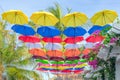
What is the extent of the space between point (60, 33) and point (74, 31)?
77 centimetres

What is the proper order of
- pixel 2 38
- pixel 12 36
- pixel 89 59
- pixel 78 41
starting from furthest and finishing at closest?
pixel 12 36 → pixel 2 38 → pixel 78 41 → pixel 89 59

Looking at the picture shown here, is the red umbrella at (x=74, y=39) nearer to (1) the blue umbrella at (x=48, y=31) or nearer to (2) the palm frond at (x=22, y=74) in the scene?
(1) the blue umbrella at (x=48, y=31)

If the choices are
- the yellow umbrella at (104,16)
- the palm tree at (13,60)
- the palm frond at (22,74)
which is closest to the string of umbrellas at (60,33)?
the yellow umbrella at (104,16)

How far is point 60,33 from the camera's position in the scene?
13086mm

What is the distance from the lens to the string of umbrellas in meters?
11.2

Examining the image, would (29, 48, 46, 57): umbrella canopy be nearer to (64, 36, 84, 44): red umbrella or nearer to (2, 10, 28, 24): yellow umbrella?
(64, 36, 84, 44): red umbrella

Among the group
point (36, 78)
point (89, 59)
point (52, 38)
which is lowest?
point (36, 78)

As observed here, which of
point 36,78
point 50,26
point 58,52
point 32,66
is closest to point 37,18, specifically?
point 50,26

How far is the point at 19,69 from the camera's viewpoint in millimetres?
21875

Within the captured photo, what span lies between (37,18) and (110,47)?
3.36m

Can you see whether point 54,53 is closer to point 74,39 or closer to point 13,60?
point 74,39

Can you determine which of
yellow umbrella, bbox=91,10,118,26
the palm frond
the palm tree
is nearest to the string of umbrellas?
yellow umbrella, bbox=91,10,118,26

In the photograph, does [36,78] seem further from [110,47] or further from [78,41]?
[110,47]

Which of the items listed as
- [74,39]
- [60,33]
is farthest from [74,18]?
[74,39]
